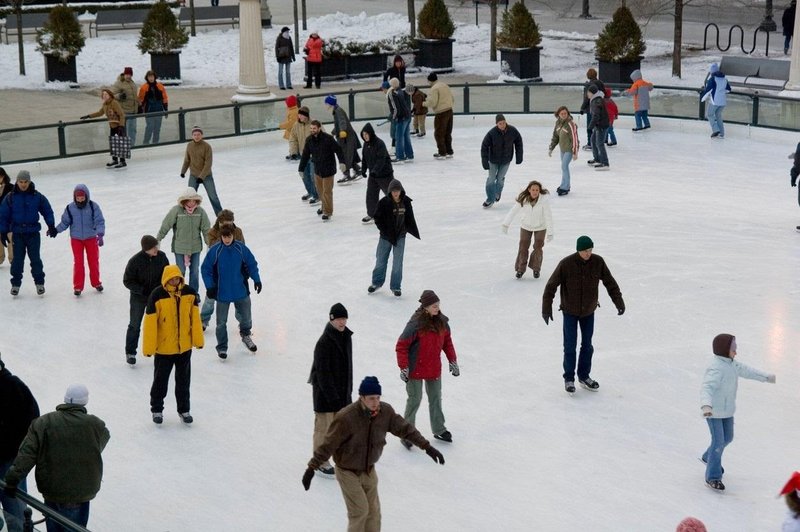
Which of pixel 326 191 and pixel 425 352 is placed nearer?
pixel 425 352

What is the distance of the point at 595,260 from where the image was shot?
1234 centimetres

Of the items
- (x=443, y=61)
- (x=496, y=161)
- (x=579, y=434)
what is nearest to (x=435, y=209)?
(x=496, y=161)

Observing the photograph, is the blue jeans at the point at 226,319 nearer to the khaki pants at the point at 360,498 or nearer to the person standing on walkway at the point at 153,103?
the khaki pants at the point at 360,498

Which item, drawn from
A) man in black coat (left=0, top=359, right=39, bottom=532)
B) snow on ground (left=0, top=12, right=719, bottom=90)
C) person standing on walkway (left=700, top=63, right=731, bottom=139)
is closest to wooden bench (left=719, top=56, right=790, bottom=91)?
snow on ground (left=0, top=12, right=719, bottom=90)

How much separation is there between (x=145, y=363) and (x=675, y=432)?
5.22m

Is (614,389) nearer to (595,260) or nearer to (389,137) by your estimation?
(595,260)

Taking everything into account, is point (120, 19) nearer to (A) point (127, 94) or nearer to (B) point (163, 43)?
(B) point (163, 43)

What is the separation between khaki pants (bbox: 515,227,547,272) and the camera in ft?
52.7

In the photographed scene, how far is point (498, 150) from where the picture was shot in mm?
19422

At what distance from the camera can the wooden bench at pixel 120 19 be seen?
39812 mm

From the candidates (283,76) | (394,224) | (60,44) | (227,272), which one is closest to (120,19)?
(60,44)

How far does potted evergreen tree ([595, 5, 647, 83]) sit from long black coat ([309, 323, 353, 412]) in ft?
76.7

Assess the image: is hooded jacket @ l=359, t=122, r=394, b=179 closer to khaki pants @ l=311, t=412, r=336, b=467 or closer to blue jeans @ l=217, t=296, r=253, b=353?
blue jeans @ l=217, t=296, r=253, b=353

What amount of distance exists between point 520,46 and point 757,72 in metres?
5.78
